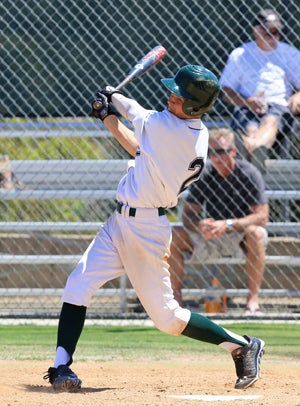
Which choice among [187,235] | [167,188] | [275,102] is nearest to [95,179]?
[187,235]

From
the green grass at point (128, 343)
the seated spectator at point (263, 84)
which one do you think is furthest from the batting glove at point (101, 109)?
the seated spectator at point (263, 84)

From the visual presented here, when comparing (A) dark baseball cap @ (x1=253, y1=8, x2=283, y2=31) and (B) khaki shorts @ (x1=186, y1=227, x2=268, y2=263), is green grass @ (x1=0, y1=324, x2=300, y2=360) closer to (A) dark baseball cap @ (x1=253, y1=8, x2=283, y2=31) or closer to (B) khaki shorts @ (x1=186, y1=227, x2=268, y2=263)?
(B) khaki shorts @ (x1=186, y1=227, x2=268, y2=263)

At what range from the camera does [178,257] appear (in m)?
7.73

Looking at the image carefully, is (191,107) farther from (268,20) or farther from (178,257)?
(268,20)

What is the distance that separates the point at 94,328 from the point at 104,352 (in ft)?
4.11

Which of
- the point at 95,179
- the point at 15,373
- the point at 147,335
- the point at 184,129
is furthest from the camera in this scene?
the point at 95,179

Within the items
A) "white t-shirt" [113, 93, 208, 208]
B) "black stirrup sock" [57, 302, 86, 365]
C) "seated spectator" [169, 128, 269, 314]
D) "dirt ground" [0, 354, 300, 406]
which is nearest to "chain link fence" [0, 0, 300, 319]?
"seated spectator" [169, 128, 269, 314]

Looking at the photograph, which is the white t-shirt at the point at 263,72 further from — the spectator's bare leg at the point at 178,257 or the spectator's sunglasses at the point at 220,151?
the spectator's bare leg at the point at 178,257

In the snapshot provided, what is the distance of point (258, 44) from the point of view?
823cm

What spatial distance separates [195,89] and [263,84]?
3.76m

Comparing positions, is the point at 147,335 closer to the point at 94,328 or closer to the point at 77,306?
the point at 94,328

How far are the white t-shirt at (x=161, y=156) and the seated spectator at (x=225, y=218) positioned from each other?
10.2ft

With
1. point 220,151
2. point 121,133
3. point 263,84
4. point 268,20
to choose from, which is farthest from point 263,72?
point 121,133

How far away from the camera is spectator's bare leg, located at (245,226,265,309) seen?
302 inches
